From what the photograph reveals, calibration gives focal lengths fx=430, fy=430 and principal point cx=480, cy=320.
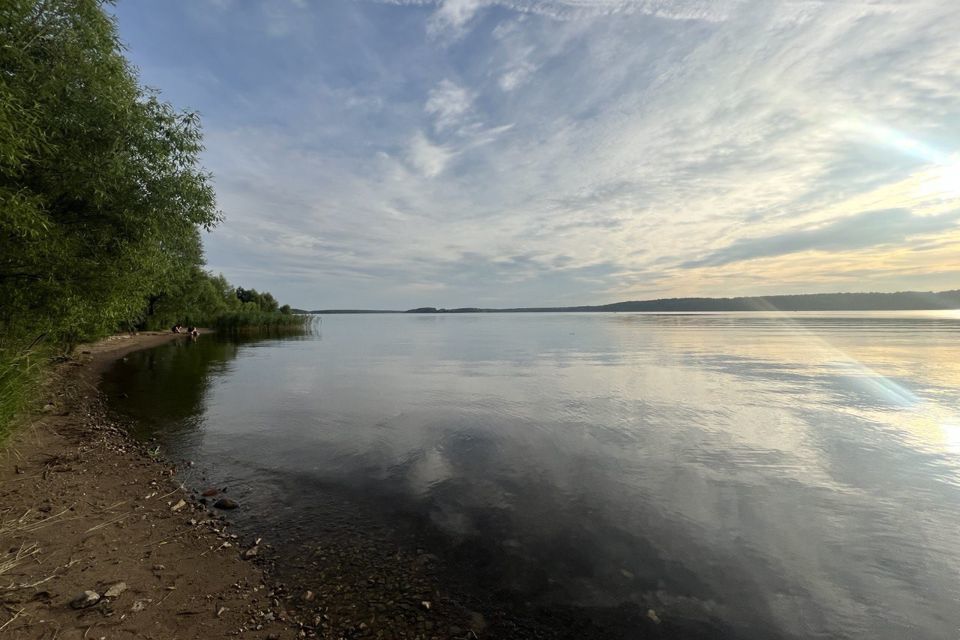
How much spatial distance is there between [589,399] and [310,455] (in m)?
14.1

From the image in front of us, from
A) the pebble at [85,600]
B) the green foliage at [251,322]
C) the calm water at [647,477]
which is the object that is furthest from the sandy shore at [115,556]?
the green foliage at [251,322]

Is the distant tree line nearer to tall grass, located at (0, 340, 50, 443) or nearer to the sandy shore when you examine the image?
tall grass, located at (0, 340, 50, 443)

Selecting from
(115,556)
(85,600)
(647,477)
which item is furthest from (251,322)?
(85,600)

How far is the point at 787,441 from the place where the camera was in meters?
15.6

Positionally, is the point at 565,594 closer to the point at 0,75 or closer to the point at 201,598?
the point at 201,598

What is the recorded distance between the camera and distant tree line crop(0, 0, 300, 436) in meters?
10.9

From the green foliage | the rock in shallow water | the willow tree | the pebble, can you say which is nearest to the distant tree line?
the willow tree

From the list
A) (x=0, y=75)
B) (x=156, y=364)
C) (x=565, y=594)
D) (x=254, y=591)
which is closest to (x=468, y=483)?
(x=565, y=594)

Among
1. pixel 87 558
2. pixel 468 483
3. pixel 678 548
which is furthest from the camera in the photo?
pixel 468 483

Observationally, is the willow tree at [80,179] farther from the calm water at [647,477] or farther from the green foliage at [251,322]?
the green foliage at [251,322]

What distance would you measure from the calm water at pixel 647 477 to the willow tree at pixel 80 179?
5.83m

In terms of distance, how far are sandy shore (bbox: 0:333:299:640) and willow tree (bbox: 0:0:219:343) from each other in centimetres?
458

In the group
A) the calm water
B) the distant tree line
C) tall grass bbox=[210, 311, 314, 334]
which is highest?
the distant tree line

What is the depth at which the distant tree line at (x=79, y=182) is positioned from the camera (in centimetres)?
1091
